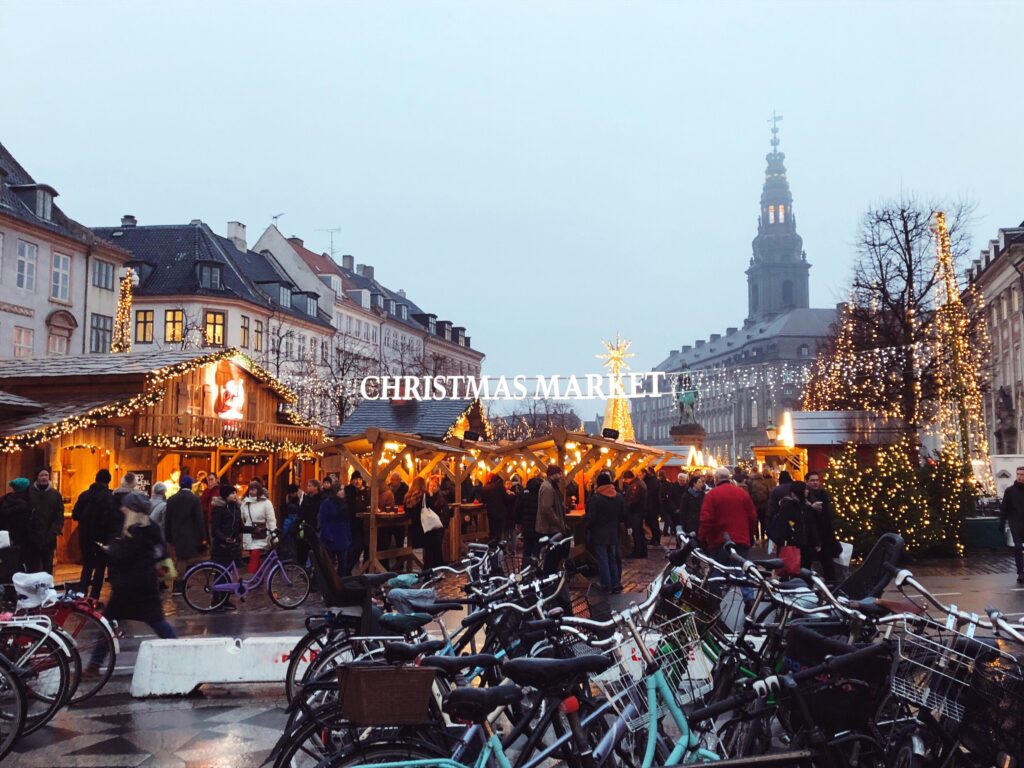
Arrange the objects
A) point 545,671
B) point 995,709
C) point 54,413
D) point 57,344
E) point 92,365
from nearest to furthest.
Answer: point 545,671 < point 995,709 < point 54,413 < point 92,365 < point 57,344

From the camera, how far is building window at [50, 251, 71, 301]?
135 ft

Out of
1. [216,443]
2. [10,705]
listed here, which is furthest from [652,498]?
[10,705]

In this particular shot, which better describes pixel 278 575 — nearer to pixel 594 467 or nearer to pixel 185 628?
pixel 185 628

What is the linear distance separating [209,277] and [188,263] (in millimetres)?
1779

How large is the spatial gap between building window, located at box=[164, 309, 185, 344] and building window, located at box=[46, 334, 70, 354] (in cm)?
1320

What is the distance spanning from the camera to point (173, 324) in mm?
56000

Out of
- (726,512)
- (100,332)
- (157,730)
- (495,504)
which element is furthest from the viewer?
(100,332)

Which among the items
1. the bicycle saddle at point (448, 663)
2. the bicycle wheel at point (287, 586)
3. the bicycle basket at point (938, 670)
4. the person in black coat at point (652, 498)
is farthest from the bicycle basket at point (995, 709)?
the person in black coat at point (652, 498)

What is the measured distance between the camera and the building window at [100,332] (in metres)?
43.7

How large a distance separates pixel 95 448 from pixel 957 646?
2255 cm

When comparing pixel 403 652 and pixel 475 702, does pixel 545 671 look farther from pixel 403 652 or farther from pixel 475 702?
pixel 403 652

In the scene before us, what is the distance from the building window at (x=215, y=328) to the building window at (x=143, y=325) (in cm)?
311

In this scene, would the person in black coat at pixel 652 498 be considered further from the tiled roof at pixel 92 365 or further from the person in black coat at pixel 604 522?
the tiled roof at pixel 92 365

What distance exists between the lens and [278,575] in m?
14.9
